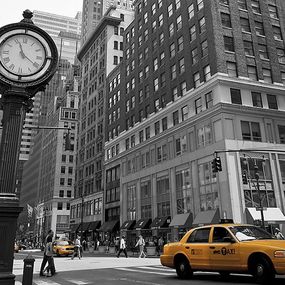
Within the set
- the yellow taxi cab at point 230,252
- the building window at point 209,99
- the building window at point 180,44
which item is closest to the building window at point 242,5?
the building window at point 180,44

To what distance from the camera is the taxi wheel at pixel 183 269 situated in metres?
12.0

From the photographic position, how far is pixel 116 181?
58500 mm

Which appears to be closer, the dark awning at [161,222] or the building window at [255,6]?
the dark awning at [161,222]

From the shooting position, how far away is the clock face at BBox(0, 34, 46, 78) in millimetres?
6801

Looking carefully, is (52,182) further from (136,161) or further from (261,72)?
(261,72)

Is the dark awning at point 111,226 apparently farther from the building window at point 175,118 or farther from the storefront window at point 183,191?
the building window at point 175,118

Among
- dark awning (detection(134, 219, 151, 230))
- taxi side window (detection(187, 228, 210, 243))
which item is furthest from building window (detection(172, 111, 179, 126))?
taxi side window (detection(187, 228, 210, 243))

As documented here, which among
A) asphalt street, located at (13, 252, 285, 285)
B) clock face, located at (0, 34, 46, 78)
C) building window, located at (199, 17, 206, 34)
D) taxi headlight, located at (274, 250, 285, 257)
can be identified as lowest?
asphalt street, located at (13, 252, 285, 285)

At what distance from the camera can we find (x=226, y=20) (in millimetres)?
40594

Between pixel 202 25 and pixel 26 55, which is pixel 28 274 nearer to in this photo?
pixel 26 55

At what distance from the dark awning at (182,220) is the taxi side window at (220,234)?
26459 mm

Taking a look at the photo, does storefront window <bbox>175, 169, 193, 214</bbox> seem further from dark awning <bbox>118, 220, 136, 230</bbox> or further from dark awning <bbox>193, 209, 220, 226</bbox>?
dark awning <bbox>118, 220, 136, 230</bbox>

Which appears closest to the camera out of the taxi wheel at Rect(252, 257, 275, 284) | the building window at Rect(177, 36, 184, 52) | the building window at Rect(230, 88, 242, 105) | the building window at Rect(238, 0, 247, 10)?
the taxi wheel at Rect(252, 257, 275, 284)

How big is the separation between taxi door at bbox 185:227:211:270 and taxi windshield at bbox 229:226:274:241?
1.08m
